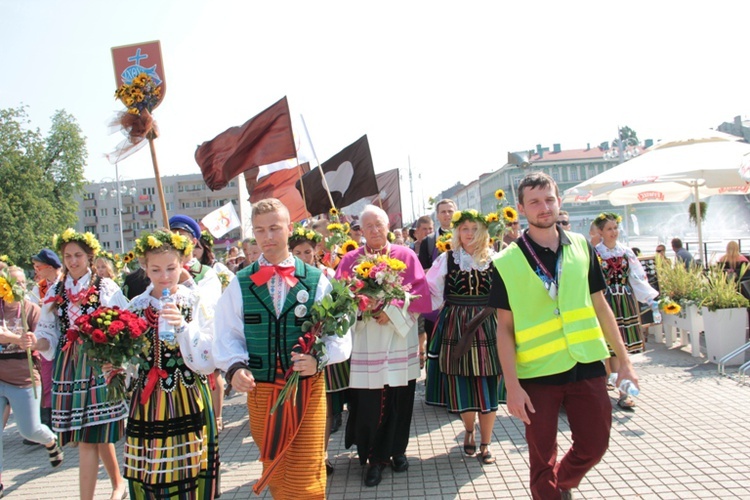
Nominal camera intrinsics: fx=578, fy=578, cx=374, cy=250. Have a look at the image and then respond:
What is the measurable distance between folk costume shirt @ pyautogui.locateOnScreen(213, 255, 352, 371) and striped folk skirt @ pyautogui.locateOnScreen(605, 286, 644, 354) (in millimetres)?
4272

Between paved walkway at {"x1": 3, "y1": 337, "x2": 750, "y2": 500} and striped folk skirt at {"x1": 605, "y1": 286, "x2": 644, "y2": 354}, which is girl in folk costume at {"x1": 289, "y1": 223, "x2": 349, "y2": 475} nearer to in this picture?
paved walkway at {"x1": 3, "y1": 337, "x2": 750, "y2": 500}

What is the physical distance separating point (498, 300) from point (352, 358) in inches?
66.9

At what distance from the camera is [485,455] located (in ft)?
15.9

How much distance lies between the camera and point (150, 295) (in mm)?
3668

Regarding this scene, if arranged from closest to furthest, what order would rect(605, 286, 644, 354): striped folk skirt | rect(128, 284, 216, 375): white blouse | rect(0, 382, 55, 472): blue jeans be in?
1. rect(128, 284, 216, 375): white blouse
2. rect(0, 382, 55, 472): blue jeans
3. rect(605, 286, 644, 354): striped folk skirt

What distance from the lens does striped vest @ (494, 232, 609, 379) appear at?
3242mm

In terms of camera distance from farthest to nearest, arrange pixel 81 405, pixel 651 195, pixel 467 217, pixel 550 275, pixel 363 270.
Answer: pixel 651 195 < pixel 467 217 < pixel 81 405 < pixel 363 270 < pixel 550 275

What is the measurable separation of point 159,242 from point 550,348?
238cm

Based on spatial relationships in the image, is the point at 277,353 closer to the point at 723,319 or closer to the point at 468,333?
the point at 468,333

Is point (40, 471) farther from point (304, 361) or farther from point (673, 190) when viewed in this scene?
point (673, 190)

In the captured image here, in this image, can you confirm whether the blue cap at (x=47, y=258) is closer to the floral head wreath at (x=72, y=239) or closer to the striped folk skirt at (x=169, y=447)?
the floral head wreath at (x=72, y=239)

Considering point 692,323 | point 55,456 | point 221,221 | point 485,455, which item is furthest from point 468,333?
point 221,221

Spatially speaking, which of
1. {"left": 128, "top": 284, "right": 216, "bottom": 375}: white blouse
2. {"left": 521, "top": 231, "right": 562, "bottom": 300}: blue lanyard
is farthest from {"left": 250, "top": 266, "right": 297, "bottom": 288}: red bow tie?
{"left": 521, "top": 231, "right": 562, "bottom": 300}: blue lanyard

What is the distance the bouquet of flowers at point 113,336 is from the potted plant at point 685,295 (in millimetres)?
6659
